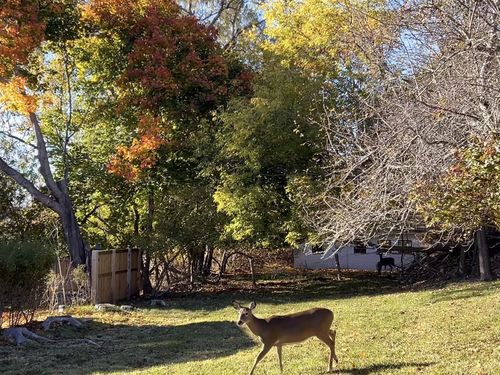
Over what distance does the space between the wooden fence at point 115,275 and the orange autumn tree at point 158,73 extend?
2.59 m

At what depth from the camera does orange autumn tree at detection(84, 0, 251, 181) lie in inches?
731

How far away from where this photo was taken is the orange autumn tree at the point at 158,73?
18578 millimetres

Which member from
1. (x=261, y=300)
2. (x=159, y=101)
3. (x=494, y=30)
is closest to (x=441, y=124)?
(x=494, y=30)

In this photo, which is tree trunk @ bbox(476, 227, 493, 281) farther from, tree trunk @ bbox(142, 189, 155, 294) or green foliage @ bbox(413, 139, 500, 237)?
green foliage @ bbox(413, 139, 500, 237)

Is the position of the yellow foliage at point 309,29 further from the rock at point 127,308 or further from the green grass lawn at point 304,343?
the rock at point 127,308

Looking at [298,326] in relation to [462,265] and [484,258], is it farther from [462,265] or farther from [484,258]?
[462,265]

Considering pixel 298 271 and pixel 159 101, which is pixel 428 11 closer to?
pixel 159 101

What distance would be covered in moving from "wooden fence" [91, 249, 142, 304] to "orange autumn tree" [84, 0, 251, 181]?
2589 mm

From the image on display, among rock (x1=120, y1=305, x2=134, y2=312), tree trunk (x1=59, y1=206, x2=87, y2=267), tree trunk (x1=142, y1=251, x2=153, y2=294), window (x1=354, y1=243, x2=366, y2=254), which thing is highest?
tree trunk (x1=59, y1=206, x2=87, y2=267)

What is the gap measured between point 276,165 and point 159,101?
4.75 metres

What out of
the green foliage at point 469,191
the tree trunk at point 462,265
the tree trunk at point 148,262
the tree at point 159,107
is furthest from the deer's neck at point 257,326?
the tree trunk at point 462,265

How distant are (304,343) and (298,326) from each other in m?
2.65

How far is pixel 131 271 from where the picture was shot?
19.1m

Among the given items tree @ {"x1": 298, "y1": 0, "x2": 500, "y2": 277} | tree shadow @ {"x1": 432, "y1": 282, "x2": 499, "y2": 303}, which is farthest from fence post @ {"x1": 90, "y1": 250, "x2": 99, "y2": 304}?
tree shadow @ {"x1": 432, "y1": 282, "x2": 499, "y2": 303}
